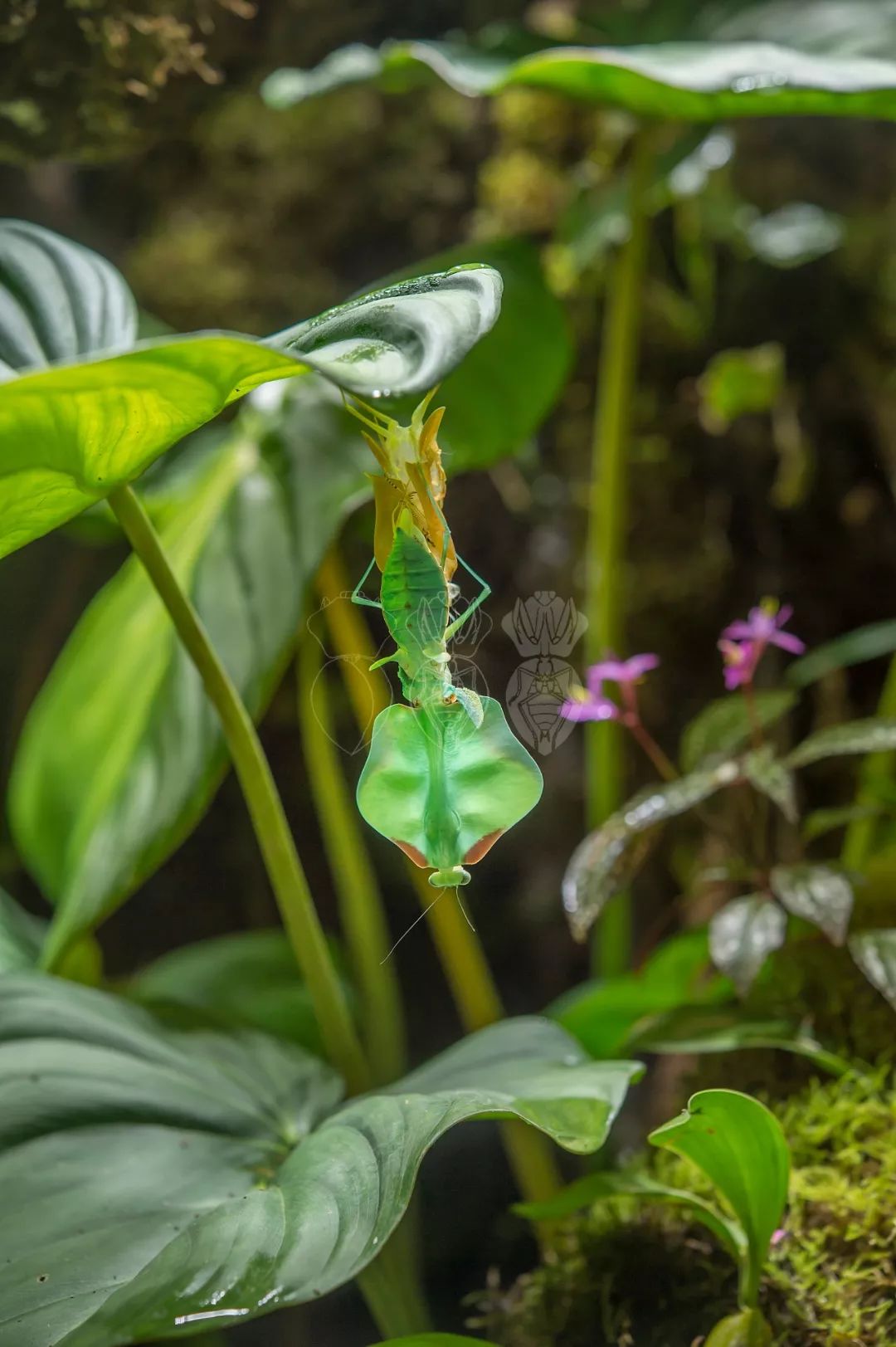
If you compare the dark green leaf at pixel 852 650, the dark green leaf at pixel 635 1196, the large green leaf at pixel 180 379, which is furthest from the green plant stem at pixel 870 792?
the large green leaf at pixel 180 379

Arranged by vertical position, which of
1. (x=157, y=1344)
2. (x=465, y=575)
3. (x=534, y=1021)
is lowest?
(x=157, y=1344)

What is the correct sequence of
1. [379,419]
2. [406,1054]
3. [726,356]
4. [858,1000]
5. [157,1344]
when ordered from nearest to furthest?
[379,419]
[858,1000]
[157,1344]
[406,1054]
[726,356]

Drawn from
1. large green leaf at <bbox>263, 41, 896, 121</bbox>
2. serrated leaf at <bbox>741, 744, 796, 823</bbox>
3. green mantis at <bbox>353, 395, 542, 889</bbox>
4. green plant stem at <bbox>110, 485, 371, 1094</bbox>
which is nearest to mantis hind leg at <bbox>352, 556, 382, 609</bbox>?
green mantis at <bbox>353, 395, 542, 889</bbox>

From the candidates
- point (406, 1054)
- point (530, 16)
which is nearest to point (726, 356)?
point (530, 16)

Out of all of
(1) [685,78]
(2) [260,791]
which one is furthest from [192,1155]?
(1) [685,78]

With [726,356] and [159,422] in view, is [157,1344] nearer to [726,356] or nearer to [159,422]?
[159,422]

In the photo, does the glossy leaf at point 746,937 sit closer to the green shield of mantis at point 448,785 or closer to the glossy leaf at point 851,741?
the glossy leaf at point 851,741
